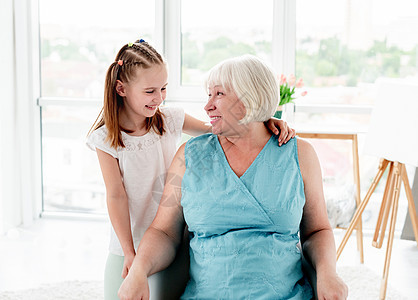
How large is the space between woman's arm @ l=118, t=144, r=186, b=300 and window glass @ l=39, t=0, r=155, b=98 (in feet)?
7.80

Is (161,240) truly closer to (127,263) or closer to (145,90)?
(127,263)

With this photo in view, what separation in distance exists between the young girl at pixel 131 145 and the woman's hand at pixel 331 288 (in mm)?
478

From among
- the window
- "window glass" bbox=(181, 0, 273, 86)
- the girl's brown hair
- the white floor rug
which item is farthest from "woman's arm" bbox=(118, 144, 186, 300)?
"window glass" bbox=(181, 0, 273, 86)

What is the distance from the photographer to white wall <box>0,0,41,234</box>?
363 centimetres

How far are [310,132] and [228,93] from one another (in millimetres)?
1629

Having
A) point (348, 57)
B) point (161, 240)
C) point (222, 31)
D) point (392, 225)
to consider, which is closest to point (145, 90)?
point (161, 240)

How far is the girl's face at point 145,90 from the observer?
1.76 m

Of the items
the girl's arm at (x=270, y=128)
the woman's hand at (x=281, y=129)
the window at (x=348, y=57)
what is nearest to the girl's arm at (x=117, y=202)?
the girl's arm at (x=270, y=128)

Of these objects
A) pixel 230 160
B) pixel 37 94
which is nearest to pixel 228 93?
pixel 230 160

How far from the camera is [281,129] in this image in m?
1.77

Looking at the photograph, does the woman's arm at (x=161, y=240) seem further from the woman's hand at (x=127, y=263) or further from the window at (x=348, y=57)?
the window at (x=348, y=57)

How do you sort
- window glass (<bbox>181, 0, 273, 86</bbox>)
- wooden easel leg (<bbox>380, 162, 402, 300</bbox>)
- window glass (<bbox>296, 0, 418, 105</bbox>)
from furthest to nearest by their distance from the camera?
window glass (<bbox>181, 0, 273, 86</bbox>) → window glass (<bbox>296, 0, 418, 105</bbox>) → wooden easel leg (<bbox>380, 162, 402, 300</bbox>)

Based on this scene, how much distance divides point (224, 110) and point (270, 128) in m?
0.19

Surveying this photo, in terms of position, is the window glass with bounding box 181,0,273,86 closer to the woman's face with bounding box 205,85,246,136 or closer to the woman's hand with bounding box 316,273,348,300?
the woman's face with bounding box 205,85,246,136
